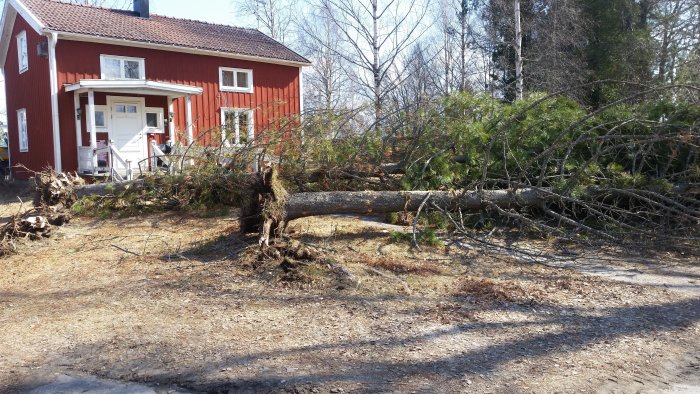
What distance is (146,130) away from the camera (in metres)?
18.2

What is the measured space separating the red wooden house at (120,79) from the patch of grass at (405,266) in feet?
30.9

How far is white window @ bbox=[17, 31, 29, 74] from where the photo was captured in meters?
18.6

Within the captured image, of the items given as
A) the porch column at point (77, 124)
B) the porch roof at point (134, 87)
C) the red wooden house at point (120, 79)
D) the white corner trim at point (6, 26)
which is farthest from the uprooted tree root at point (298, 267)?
the white corner trim at point (6, 26)

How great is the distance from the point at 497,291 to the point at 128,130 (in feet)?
50.4

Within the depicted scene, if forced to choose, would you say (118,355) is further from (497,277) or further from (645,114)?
(645,114)

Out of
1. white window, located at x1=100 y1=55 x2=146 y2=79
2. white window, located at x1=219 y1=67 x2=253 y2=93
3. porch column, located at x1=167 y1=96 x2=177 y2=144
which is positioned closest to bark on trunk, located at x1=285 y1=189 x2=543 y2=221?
porch column, located at x1=167 y1=96 x2=177 y2=144

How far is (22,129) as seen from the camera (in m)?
19.9

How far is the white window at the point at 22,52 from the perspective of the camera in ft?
61.2

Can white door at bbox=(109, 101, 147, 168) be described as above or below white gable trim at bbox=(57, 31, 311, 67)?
below

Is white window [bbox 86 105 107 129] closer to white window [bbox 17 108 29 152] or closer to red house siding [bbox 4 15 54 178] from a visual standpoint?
red house siding [bbox 4 15 54 178]

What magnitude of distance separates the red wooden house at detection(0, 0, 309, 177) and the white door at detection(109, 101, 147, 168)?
3 cm

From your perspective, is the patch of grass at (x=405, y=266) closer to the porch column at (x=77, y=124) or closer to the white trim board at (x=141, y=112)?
the white trim board at (x=141, y=112)

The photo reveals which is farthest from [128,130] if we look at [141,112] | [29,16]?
[29,16]

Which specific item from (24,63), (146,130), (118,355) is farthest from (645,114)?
(24,63)
